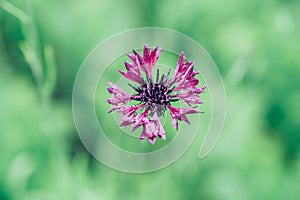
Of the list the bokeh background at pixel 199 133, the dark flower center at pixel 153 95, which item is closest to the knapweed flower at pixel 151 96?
the dark flower center at pixel 153 95

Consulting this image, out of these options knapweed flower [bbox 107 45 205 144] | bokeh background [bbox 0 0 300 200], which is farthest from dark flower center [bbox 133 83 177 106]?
bokeh background [bbox 0 0 300 200]

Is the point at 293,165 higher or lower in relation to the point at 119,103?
higher

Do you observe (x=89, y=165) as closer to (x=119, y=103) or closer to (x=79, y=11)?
(x=79, y=11)

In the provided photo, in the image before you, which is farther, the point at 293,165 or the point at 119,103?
the point at 293,165

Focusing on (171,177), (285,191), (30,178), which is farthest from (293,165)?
(30,178)

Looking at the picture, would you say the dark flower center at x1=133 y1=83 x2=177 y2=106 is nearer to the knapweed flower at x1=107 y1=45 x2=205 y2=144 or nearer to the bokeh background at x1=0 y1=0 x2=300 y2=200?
the knapweed flower at x1=107 y1=45 x2=205 y2=144

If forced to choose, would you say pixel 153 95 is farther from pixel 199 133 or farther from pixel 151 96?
pixel 199 133

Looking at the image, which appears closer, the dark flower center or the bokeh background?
the dark flower center

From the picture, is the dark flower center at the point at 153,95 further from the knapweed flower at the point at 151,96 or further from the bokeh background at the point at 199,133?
the bokeh background at the point at 199,133
